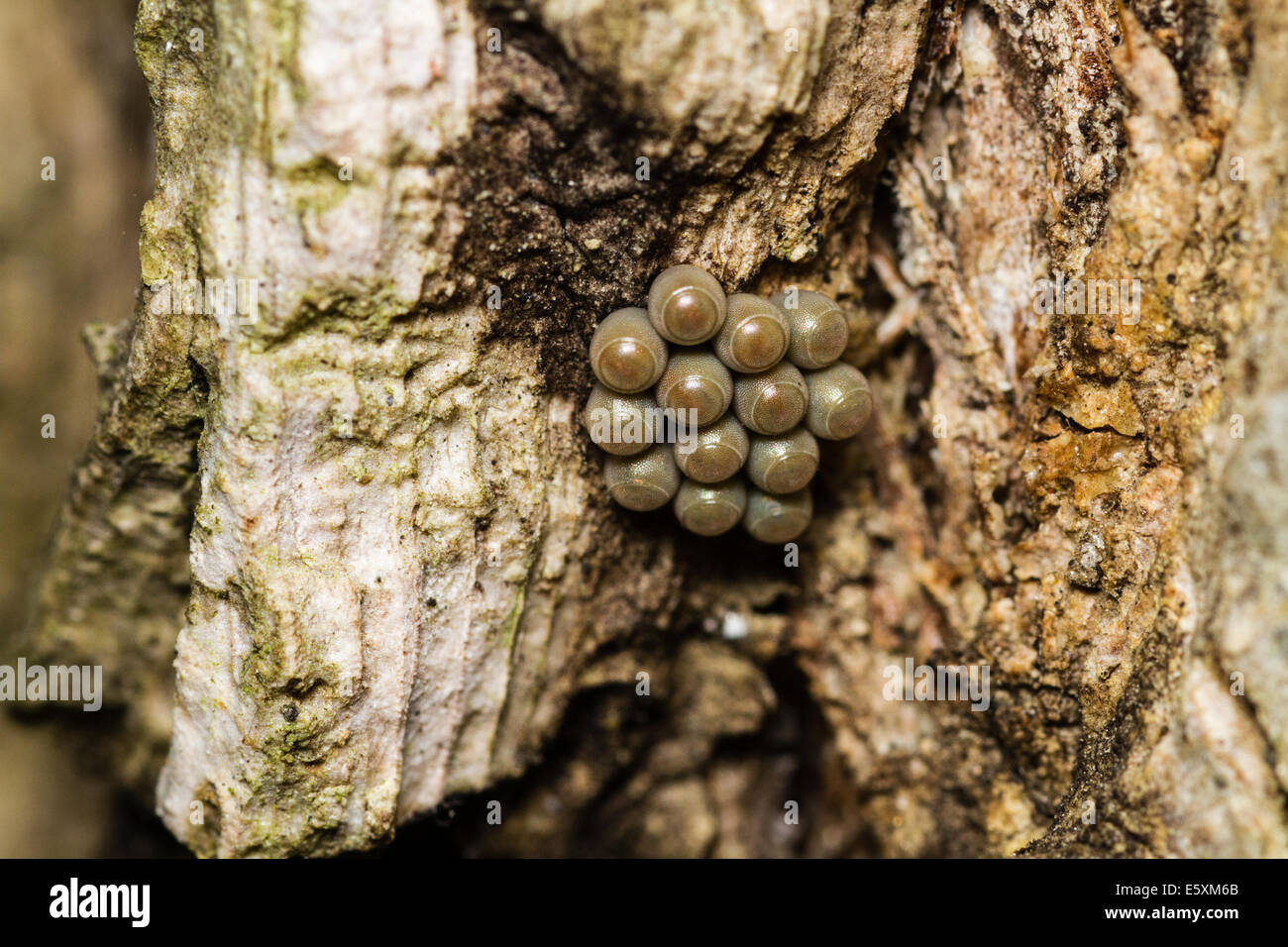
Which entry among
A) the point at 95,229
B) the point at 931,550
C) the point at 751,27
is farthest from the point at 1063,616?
the point at 95,229

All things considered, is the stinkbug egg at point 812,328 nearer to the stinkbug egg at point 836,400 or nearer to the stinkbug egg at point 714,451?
the stinkbug egg at point 836,400

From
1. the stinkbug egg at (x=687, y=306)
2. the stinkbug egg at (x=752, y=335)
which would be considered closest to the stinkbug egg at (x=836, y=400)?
the stinkbug egg at (x=752, y=335)

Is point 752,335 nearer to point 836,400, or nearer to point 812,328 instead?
point 812,328

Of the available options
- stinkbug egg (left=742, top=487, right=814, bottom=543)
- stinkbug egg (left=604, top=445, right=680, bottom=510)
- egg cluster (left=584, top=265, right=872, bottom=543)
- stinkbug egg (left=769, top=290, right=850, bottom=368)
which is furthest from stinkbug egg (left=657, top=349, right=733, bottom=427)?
stinkbug egg (left=742, top=487, right=814, bottom=543)

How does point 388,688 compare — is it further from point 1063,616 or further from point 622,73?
point 1063,616

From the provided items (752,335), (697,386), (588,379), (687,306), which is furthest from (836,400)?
(588,379)

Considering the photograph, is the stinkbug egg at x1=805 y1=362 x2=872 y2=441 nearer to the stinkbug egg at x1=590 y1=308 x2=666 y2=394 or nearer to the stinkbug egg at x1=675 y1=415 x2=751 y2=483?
the stinkbug egg at x1=675 y1=415 x2=751 y2=483
